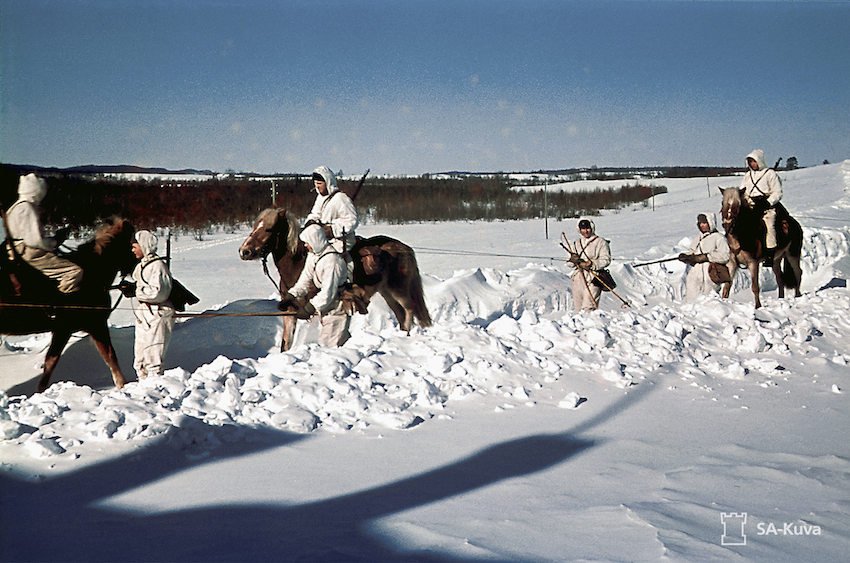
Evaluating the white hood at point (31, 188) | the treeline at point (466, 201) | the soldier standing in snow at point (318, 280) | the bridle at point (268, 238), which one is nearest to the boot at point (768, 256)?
the treeline at point (466, 201)

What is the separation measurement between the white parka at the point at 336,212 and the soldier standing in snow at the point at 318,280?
16 cm

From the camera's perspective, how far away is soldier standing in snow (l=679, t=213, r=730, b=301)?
11695mm

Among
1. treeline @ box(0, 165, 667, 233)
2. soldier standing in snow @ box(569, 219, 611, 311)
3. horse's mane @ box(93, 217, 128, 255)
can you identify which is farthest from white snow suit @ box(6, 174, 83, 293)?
soldier standing in snow @ box(569, 219, 611, 311)

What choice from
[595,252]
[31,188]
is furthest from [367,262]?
[31,188]

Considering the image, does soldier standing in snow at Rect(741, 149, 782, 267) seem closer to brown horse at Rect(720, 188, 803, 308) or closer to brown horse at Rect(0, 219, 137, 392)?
brown horse at Rect(720, 188, 803, 308)

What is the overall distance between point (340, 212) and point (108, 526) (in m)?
5.07

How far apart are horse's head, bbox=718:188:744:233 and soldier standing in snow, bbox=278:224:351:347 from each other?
19.8ft

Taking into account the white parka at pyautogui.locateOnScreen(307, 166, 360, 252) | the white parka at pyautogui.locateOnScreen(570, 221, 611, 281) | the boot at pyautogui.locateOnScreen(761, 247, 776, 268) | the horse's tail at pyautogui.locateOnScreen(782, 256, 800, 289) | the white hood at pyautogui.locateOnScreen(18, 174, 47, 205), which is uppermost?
the white hood at pyautogui.locateOnScreen(18, 174, 47, 205)

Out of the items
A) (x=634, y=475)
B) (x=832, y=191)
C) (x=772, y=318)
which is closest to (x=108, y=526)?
(x=634, y=475)

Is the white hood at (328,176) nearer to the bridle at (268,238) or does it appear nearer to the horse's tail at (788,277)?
the bridle at (268,238)

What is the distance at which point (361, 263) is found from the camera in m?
9.30

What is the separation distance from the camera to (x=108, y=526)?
13.4 ft

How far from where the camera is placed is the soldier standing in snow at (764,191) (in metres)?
12.2

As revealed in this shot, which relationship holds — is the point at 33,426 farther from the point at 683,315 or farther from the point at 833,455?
the point at 683,315
